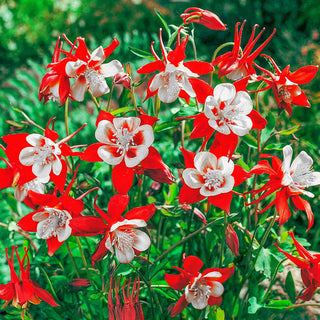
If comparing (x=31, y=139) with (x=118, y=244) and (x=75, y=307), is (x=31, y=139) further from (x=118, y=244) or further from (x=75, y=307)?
(x=75, y=307)

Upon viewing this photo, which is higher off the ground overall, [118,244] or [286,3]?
[118,244]

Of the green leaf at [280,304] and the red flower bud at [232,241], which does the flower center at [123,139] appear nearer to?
the red flower bud at [232,241]

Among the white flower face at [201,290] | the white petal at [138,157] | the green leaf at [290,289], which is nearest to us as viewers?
the white petal at [138,157]

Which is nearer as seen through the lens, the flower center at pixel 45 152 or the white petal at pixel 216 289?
the flower center at pixel 45 152

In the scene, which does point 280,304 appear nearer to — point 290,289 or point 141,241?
point 290,289

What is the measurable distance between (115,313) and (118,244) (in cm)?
14

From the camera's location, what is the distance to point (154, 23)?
4.07 m

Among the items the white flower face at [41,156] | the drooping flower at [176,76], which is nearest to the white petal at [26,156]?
the white flower face at [41,156]

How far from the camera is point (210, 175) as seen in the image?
2.34 ft

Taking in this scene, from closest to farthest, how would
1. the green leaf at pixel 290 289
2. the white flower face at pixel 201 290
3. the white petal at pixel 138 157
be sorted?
the white petal at pixel 138 157
the white flower face at pixel 201 290
the green leaf at pixel 290 289

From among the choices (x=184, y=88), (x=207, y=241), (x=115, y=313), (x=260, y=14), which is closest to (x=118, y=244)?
(x=115, y=313)

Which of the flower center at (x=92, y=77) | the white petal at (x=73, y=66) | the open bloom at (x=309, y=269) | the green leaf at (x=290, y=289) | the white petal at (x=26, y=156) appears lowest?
the green leaf at (x=290, y=289)

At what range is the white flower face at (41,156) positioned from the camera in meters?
0.71

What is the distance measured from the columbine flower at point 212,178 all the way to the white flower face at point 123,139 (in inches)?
3.2
